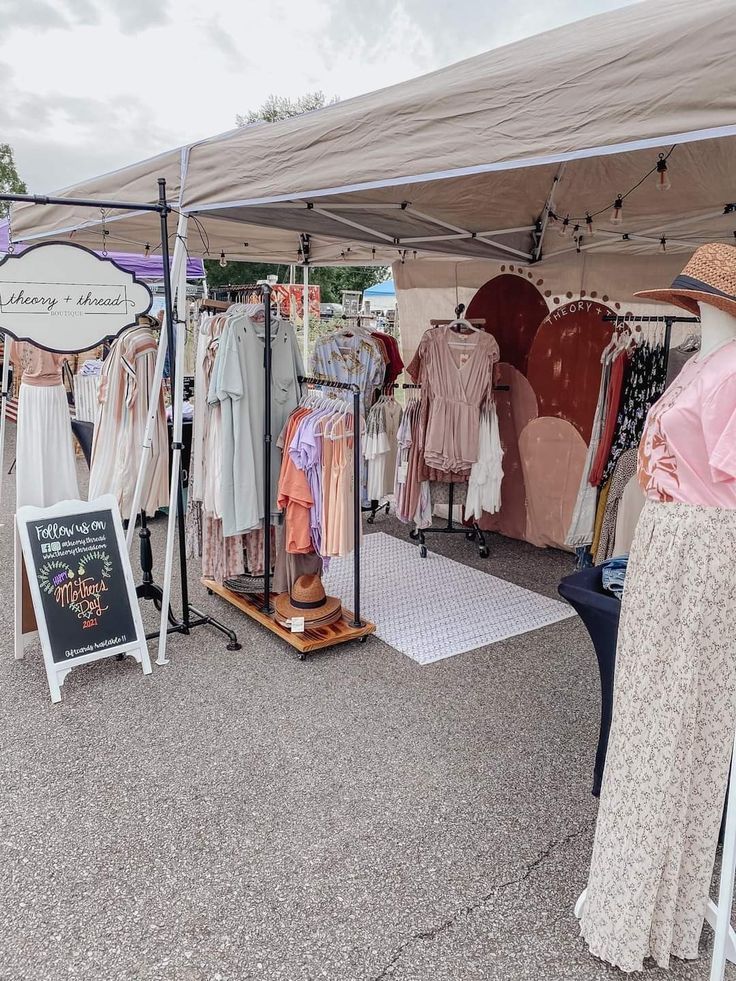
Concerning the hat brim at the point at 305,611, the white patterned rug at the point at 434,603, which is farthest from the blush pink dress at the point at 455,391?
the hat brim at the point at 305,611

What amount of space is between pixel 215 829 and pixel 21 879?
0.53 m

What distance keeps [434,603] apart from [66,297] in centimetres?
243

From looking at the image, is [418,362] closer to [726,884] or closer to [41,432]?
[41,432]

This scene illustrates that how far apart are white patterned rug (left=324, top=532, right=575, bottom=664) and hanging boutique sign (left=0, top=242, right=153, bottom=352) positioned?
6.37 ft

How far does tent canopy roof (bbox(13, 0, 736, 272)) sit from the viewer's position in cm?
139

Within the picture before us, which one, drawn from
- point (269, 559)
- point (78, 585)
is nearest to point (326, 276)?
point (269, 559)

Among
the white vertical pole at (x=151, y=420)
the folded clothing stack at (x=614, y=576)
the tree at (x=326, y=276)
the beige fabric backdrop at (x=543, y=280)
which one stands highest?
the tree at (x=326, y=276)

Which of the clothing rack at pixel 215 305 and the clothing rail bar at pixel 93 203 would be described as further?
the clothing rack at pixel 215 305

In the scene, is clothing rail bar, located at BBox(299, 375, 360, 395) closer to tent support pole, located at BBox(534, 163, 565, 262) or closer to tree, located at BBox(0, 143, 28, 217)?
tent support pole, located at BBox(534, 163, 565, 262)

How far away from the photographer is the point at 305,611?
3.32m

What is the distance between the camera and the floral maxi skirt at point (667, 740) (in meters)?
1.47

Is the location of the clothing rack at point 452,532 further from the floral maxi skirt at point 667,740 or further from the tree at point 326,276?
the tree at point 326,276

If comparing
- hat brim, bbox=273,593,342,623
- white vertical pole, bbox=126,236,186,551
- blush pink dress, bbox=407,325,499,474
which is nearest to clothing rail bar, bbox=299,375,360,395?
white vertical pole, bbox=126,236,186,551

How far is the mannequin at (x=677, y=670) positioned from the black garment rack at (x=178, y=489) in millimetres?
2018
